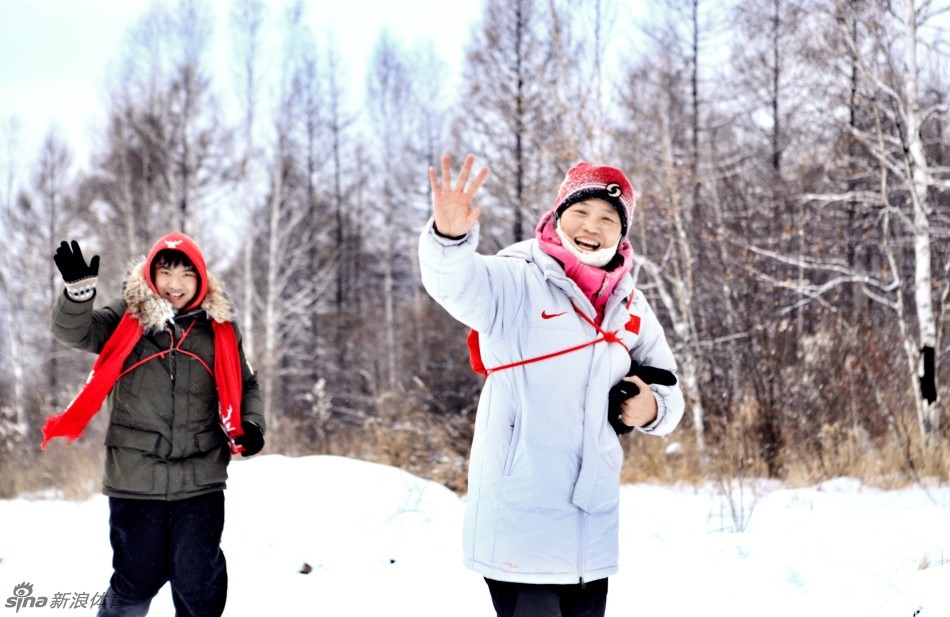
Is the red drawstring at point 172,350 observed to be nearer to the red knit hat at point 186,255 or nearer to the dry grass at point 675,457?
the red knit hat at point 186,255

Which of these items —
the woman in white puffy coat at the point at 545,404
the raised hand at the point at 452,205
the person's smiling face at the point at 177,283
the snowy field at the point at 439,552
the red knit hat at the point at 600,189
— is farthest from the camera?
the snowy field at the point at 439,552

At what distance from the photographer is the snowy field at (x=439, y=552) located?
3131 mm

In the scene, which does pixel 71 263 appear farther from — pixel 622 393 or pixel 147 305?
pixel 622 393

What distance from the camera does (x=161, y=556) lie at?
2.67m

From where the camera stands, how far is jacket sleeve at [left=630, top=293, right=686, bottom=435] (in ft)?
6.83

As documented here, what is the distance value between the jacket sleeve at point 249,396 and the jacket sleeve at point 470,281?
136cm

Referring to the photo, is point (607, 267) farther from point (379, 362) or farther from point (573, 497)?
point (379, 362)

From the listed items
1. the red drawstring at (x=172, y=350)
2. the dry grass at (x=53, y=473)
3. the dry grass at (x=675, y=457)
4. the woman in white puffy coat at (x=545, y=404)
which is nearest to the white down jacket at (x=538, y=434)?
the woman in white puffy coat at (x=545, y=404)

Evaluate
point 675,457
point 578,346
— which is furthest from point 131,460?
point 675,457

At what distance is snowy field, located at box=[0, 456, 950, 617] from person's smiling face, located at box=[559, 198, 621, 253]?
5.87 feet

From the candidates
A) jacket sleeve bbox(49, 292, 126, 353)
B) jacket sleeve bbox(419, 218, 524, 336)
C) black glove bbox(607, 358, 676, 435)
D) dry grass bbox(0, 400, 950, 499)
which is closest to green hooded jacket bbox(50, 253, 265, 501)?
jacket sleeve bbox(49, 292, 126, 353)

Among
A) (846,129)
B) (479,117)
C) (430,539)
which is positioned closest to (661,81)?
(479,117)

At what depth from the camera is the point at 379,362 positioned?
1980 centimetres

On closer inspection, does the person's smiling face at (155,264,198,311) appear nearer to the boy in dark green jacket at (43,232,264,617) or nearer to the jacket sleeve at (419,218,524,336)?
the boy in dark green jacket at (43,232,264,617)
